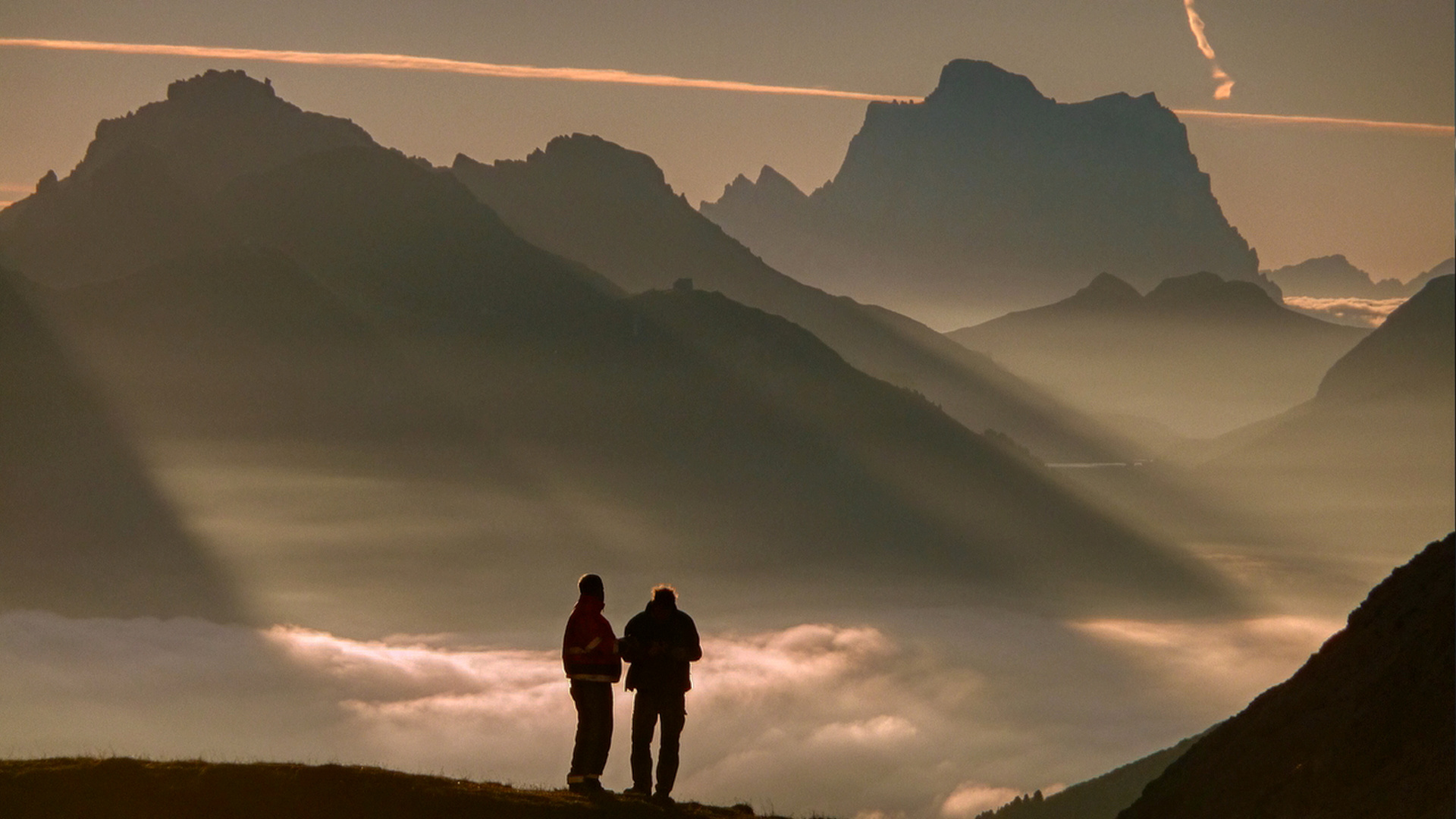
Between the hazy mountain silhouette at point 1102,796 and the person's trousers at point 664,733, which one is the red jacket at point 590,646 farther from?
the hazy mountain silhouette at point 1102,796

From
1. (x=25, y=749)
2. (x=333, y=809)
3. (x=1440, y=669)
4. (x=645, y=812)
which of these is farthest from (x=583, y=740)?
(x=1440, y=669)

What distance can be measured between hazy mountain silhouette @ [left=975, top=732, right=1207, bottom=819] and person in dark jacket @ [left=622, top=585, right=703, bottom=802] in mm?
94863

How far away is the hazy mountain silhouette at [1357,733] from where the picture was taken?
29.8m

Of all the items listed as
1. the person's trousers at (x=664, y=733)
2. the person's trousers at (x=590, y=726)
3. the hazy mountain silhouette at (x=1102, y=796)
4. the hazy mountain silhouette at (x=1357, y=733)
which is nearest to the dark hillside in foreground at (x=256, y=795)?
the person's trousers at (x=590, y=726)

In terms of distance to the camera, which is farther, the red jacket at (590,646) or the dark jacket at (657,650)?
the dark jacket at (657,650)

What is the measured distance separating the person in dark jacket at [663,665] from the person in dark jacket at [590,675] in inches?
15.1

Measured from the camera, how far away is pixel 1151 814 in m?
37.7

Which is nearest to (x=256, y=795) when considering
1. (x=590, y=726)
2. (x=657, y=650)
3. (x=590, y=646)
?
(x=590, y=726)

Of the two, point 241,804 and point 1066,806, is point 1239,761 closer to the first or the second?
point 241,804

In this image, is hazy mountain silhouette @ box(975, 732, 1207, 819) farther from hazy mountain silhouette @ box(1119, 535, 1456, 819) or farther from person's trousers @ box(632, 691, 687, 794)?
person's trousers @ box(632, 691, 687, 794)

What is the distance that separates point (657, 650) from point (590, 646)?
116 cm

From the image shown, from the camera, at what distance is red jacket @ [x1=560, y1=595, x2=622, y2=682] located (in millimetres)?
27484

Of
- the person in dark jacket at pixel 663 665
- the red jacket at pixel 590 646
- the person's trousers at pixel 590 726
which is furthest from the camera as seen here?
the person in dark jacket at pixel 663 665

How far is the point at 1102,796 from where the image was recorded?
13600cm
